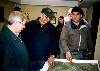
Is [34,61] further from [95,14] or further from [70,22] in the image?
[95,14]

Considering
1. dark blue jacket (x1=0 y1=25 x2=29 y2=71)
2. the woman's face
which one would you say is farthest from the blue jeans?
dark blue jacket (x1=0 y1=25 x2=29 y2=71)

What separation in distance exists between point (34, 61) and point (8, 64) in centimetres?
141

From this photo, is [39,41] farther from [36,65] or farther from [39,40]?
[36,65]

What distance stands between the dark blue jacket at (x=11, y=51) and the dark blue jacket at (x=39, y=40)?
3.89 ft

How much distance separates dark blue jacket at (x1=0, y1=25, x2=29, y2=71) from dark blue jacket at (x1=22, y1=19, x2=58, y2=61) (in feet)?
3.89

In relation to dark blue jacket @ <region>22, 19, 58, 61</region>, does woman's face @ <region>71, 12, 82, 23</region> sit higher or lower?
higher

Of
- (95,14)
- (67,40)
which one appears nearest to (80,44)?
(67,40)

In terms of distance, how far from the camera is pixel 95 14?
10.6m

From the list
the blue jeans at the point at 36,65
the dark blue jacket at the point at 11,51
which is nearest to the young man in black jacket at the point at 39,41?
the blue jeans at the point at 36,65

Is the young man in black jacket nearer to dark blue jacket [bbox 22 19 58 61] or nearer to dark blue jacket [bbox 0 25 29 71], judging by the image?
dark blue jacket [bbox 22 19 58 61]

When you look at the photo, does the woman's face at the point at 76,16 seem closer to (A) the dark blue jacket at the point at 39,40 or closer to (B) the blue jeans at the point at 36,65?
(A) the dark blue jacket at the point at 39,40

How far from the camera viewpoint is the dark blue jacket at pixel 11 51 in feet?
7.32

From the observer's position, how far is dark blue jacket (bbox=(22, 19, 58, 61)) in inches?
141

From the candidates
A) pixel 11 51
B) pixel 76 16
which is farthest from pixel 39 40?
pixel 11 51
